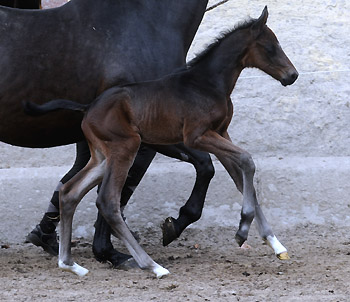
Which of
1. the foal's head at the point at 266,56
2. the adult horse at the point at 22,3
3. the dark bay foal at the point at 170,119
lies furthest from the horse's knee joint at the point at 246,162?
the adult horse at the point at 22,3

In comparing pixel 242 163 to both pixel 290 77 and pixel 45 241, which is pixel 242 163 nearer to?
pixel 290 77

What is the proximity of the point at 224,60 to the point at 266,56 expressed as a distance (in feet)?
0.81

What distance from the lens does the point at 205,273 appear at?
4.56 metres

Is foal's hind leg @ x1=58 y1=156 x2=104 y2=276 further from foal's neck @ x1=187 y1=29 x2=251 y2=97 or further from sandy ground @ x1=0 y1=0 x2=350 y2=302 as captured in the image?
foal's neck @ x1=187 y1=29 x2=251 y2=97

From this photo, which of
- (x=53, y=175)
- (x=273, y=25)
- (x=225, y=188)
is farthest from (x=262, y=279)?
(x=273, y=25)

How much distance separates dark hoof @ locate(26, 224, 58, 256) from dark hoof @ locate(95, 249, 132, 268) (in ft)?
1.79

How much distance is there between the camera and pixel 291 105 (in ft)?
22.3

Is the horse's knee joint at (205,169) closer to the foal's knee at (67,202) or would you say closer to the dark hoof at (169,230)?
the dark hoof at (169,230)

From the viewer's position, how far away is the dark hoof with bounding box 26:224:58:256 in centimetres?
556

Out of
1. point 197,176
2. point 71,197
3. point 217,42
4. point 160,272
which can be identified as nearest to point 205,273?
point 160,272

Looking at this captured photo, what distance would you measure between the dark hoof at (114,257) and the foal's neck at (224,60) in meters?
1.21

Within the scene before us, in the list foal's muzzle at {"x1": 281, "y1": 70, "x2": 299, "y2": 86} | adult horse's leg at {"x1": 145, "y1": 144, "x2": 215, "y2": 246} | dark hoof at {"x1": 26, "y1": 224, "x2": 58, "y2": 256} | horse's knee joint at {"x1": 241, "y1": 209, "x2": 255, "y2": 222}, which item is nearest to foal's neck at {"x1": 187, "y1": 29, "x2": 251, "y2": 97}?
foal's muzzle at {"x1": 281, "y1": 70, "x2": 299, "y2": 86}

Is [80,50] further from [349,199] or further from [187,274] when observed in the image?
[349,199]

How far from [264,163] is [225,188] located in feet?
1.37
